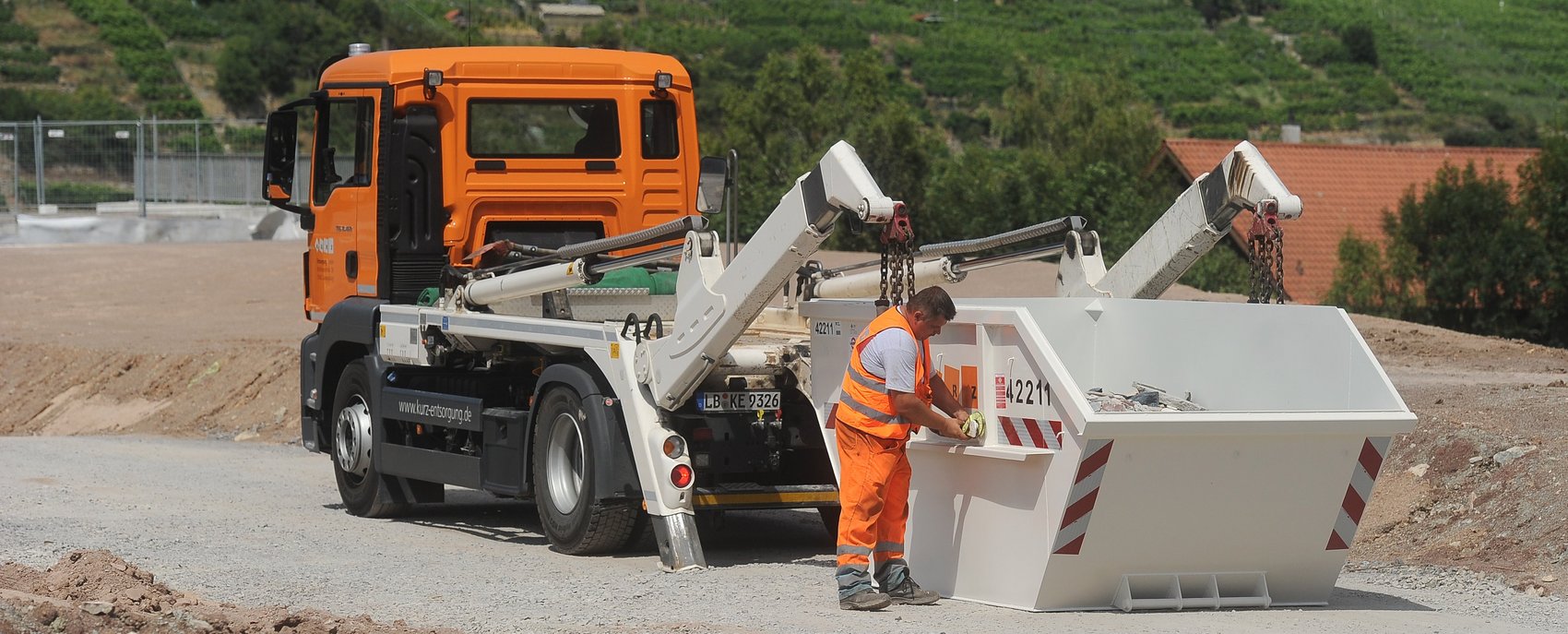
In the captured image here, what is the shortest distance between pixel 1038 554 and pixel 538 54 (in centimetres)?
545

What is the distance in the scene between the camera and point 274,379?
1984 centimetres

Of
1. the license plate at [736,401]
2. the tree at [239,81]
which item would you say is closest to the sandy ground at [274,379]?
the license plate at [736,401]

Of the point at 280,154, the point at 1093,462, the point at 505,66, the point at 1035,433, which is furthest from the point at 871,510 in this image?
the point at 280,154

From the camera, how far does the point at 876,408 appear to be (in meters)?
7.74

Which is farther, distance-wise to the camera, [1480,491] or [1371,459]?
[1480,491]

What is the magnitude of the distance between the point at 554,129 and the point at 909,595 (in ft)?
16.1

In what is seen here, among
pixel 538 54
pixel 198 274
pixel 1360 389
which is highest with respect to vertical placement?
pixel 538 54

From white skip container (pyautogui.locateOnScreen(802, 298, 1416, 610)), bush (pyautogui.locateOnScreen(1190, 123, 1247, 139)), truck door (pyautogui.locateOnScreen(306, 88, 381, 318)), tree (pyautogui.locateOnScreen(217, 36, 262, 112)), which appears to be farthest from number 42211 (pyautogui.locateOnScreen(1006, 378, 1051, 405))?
bush (pyautogui.locateOnScreen(1190, 123, 1247, 139))

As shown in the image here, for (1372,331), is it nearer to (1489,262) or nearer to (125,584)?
(1489,262)

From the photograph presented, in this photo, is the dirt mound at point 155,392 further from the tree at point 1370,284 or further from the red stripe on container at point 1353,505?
the tree at point 1370,284

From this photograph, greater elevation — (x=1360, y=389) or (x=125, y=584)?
(x=1360, y=389)

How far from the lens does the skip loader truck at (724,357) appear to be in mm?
7648

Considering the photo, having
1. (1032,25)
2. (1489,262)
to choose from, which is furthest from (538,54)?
(1032,25)

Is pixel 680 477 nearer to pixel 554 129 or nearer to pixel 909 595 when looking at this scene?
pixel 909 595
